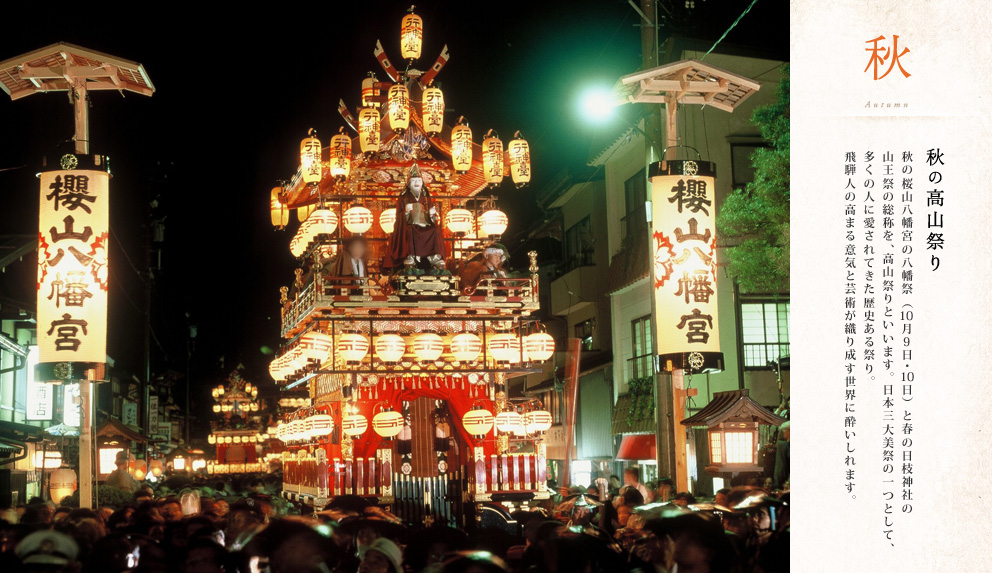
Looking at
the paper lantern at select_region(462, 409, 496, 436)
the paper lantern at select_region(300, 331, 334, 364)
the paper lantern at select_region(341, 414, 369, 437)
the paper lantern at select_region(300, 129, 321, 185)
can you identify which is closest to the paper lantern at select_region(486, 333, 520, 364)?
the paper lantern at select_region(462, 409, 496, 436)

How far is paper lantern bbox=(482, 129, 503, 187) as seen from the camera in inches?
781

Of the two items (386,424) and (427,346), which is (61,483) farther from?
(427,346)

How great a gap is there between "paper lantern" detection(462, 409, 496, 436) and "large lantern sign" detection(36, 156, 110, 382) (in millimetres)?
7438

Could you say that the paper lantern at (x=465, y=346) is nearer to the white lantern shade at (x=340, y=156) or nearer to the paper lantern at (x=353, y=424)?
the paper lantern at (x=353, y=424)

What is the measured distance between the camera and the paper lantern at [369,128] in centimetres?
1927

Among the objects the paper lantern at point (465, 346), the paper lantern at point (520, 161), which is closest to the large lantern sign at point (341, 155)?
the paper lantern at point (520, 161)

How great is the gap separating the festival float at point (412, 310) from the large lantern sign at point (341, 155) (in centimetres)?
4

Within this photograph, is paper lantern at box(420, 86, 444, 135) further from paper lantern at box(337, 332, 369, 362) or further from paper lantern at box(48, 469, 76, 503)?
paper lantern at box(48, 469, 76, 503)
